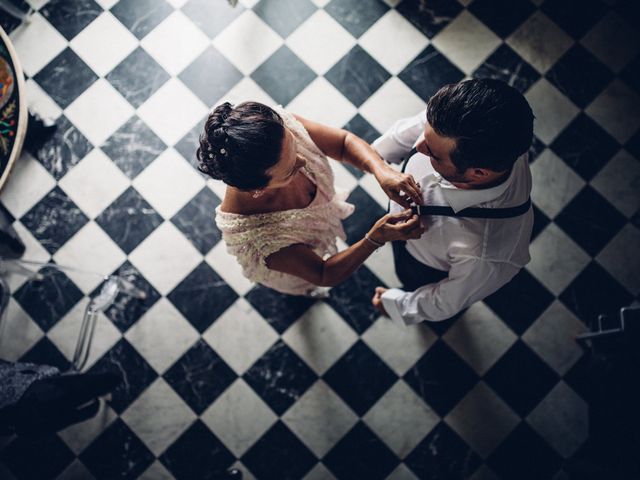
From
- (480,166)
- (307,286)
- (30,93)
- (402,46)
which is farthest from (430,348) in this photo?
(30,93)

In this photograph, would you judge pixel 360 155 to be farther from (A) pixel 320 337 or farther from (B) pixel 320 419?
(B) pixel 320 419

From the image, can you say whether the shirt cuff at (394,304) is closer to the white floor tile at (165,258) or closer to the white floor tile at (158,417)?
the white floor tile at (165,258)

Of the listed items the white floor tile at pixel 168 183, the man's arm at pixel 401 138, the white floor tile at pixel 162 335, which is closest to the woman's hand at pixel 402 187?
the man's arm at pixel 401 138

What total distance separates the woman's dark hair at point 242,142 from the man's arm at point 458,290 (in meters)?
0.82

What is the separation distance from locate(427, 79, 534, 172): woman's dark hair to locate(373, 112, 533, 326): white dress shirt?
0.58 ft

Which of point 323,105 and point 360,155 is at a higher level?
point 323,105

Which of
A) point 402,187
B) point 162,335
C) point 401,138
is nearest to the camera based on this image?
point 402,187

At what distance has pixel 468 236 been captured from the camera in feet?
5.74

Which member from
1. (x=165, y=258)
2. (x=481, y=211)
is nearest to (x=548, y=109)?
(x=481, y=211)

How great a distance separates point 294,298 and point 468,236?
155 centimetres

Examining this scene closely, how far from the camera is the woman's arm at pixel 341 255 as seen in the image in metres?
1.80

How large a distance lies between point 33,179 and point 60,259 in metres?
0.57

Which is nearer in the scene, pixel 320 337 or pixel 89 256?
pixel 320 337

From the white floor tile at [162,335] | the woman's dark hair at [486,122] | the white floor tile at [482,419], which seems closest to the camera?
the woman's dark hair at [486,122]
